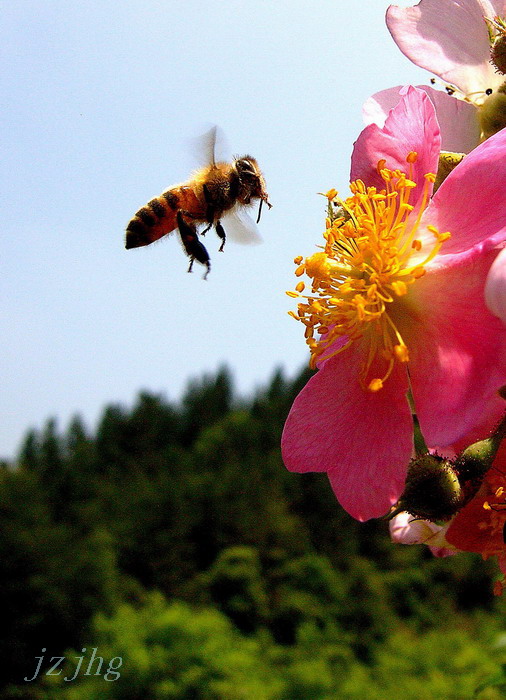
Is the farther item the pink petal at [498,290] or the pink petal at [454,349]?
the pink petal at [454,349]

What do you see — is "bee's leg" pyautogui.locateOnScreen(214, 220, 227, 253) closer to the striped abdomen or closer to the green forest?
the striped abdomen

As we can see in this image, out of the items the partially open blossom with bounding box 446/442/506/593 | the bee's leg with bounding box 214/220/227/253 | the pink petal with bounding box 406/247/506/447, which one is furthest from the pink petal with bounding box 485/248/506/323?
the bee's leg with bounding box 214/220/227/253

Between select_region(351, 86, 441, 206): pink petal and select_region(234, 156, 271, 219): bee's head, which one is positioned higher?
select_region(234, 156, 271, 219): bee's head

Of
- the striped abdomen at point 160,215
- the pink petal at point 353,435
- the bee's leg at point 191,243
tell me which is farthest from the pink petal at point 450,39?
the striped abdomen at point 160,215

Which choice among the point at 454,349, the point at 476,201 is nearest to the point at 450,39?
the point at 476,201

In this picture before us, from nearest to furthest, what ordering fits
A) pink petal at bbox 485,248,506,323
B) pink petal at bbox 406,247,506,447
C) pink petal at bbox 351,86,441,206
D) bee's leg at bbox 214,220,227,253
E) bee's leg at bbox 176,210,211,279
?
pink petal at bbox 485,248,506,323
pink petal at bbox 406,247,506,447
pink petal at bbox 351,86,441,206
bee's leg at bbox 176,210,211,279
bee's leg at bbox 214,220,227,253

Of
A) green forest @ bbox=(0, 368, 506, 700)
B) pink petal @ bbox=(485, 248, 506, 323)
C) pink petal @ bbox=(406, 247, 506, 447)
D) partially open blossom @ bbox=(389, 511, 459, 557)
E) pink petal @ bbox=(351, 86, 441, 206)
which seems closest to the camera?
pink petal @ bbox=(485, 248, 506, 323)

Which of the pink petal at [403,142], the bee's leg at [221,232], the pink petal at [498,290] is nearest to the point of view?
the pink petal at [498,290]

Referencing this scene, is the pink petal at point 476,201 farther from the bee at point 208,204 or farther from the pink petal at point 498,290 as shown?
the bee at point 208,204
